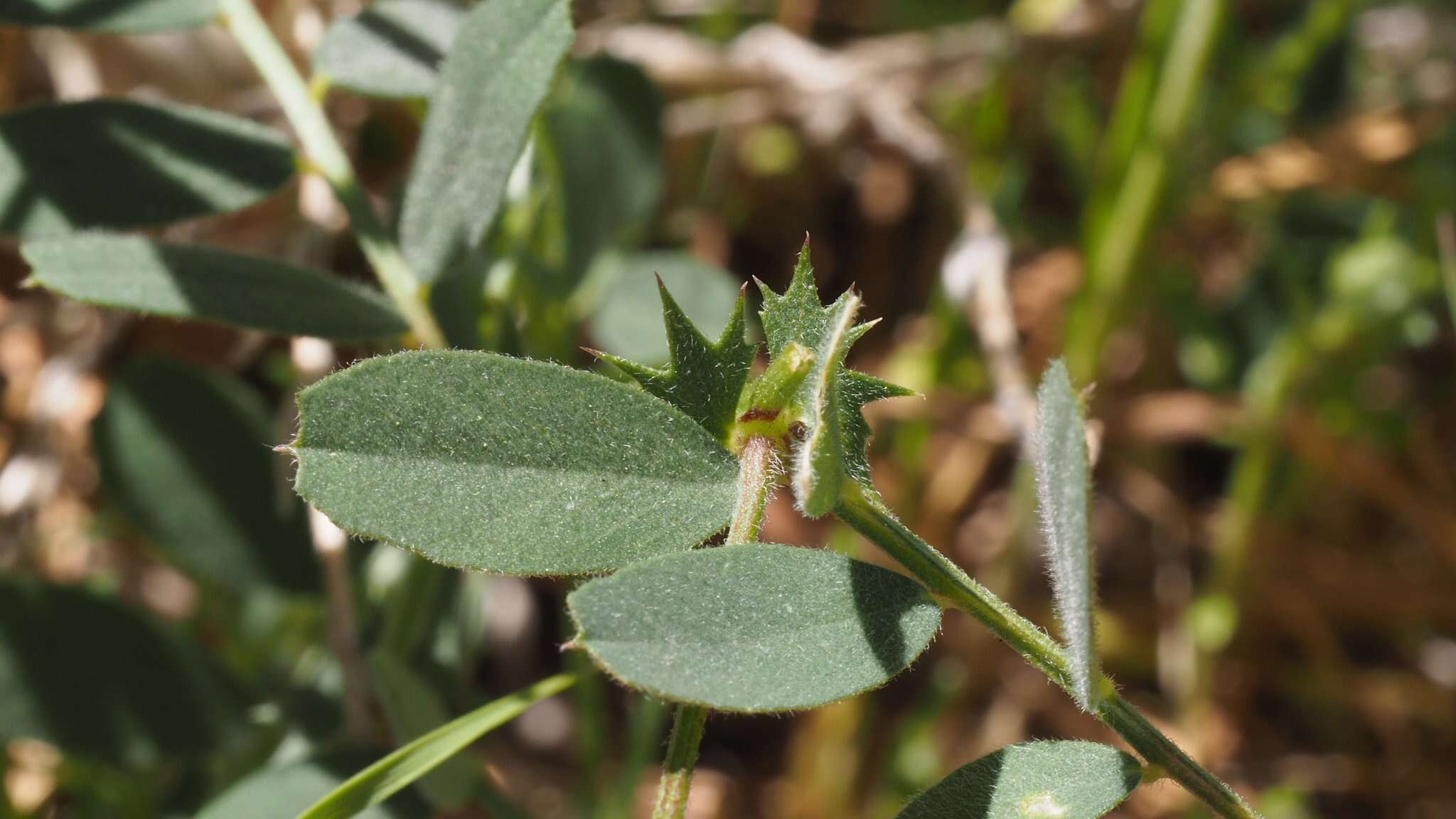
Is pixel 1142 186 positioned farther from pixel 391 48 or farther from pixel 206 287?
pixel 206 287

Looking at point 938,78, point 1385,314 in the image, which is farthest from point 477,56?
point 1385,314

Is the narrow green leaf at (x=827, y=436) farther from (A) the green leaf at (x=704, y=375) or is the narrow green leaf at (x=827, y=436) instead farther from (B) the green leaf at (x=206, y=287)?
(B) the green leaf at (x=206, y=287)

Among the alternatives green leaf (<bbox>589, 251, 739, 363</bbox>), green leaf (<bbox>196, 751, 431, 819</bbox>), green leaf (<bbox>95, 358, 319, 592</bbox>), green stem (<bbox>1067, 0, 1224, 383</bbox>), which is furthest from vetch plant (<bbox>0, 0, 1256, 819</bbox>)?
green stem (<bbox>1067, 0, 1224, 383</bbox>)

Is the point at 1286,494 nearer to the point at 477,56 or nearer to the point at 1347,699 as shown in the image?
the point at 1347,699

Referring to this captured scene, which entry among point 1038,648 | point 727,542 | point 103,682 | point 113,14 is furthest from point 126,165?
point 1038,648

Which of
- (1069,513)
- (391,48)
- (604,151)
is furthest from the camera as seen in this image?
(604,151)

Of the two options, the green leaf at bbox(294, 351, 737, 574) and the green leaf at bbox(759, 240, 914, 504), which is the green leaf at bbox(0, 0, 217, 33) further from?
the green leaf at bbox(759, 240, 914, 504)

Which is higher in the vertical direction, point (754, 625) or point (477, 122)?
point (477, 122)
